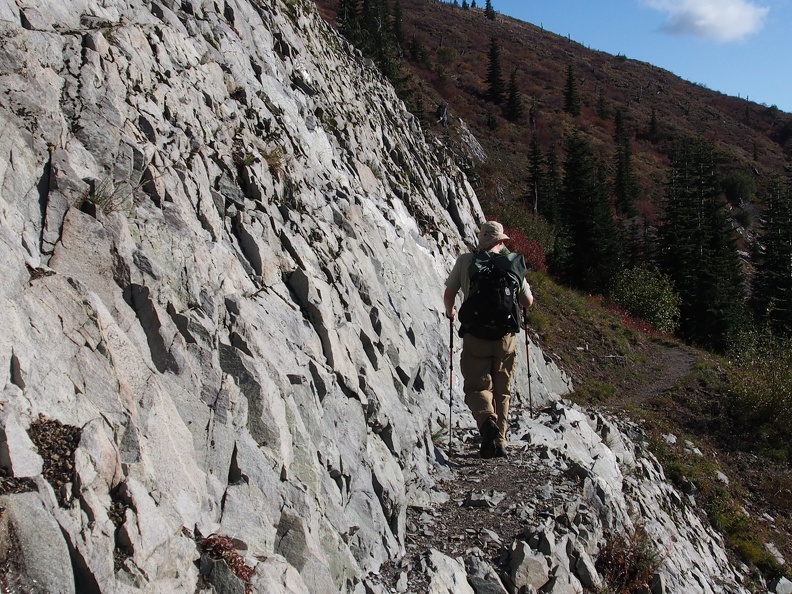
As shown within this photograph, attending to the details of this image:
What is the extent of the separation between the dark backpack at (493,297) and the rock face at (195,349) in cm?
159

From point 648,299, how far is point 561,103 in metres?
64.8

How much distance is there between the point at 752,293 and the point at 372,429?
55.4 metres

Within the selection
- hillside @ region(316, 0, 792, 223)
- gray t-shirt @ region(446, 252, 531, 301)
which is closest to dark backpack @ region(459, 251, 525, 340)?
gray t-shirt @ region(446, 252, 531, 301)

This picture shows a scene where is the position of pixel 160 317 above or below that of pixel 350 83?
below

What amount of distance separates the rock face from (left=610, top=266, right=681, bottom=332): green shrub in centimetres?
2226

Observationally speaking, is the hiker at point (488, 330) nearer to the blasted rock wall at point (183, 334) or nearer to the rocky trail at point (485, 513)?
the rocky trail at point (485, 513)

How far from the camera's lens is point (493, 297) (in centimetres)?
781

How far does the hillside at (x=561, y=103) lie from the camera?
7300 centimetres

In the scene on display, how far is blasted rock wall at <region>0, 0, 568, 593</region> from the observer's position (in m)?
3.75

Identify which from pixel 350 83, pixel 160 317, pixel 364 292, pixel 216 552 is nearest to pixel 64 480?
pixel 216 552

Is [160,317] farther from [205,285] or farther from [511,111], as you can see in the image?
[511,111]

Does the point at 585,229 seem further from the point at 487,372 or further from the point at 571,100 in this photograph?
the point at 571,100

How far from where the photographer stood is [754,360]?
2327 cm

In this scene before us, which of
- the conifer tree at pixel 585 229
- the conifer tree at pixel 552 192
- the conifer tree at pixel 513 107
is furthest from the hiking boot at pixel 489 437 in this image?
the conifer tree at pixel 513 107
